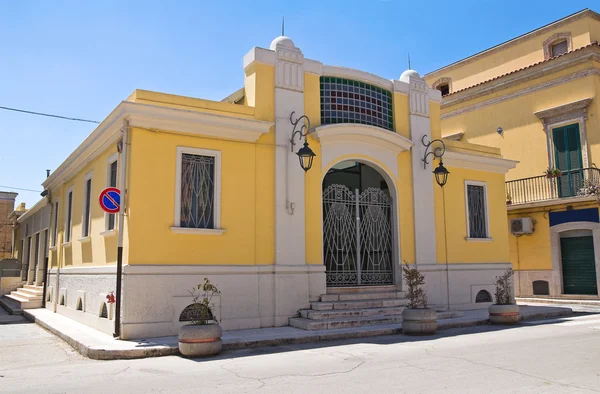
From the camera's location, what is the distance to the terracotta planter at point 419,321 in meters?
10.7

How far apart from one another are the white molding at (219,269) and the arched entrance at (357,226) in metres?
0.98

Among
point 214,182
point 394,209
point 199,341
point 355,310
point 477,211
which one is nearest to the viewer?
point 199,341

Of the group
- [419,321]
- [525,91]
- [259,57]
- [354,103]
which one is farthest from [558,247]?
[259,57]

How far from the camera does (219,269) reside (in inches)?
440

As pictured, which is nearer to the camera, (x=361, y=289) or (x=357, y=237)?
(x=361, y=289)

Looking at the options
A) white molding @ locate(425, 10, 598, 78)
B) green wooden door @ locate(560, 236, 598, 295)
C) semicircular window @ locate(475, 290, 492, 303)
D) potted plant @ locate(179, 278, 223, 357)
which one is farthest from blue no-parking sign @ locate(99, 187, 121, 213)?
white molding @ locate(425, 10, 598, 78)

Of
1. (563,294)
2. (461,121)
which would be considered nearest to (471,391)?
(563,294)

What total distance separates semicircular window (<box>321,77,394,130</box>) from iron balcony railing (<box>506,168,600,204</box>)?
30.0 feet

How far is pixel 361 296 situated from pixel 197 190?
4.66 metres

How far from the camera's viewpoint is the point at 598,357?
7859mm

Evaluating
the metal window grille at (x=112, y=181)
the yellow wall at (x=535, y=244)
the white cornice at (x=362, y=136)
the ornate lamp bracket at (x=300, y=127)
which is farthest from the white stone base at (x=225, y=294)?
the yellow wall at (x=535, y=244)

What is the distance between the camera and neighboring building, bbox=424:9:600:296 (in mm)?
19297

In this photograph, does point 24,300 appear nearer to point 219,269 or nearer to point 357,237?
point 219,269

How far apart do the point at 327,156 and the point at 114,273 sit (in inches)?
220
